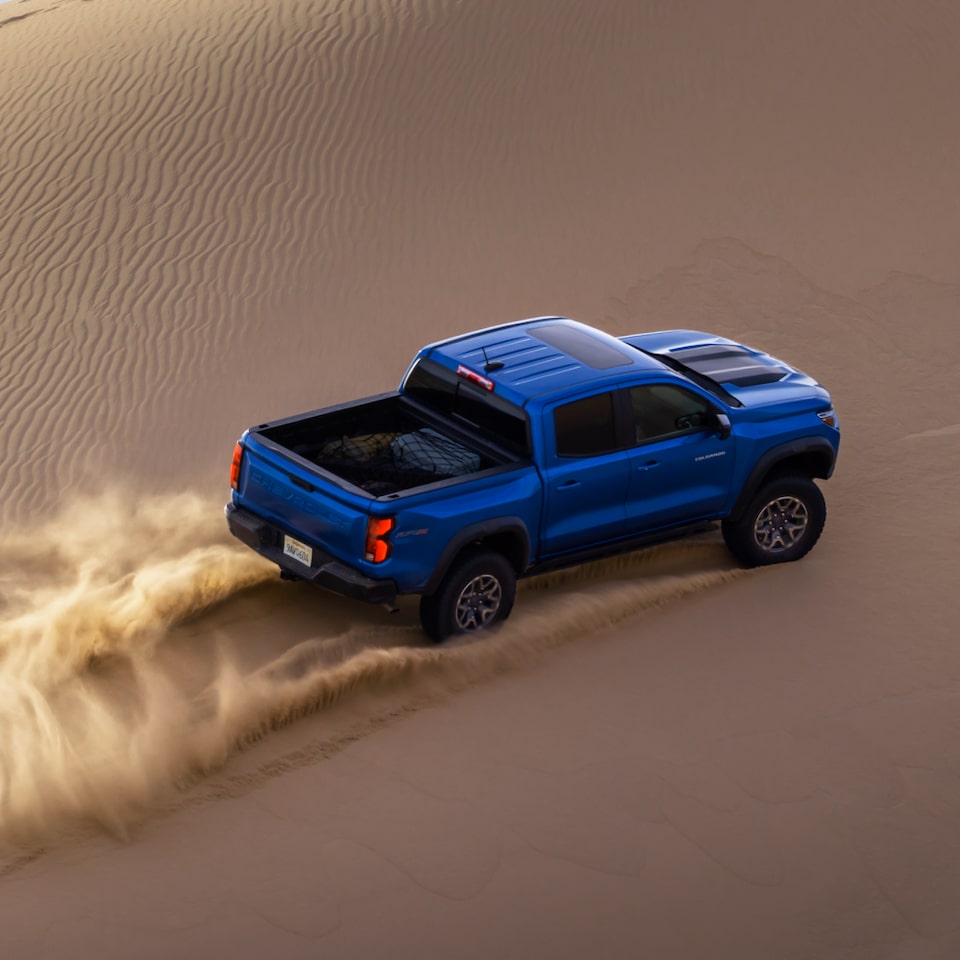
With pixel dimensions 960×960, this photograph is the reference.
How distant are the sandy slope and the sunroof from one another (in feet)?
4.72

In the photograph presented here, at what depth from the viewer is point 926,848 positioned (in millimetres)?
6992

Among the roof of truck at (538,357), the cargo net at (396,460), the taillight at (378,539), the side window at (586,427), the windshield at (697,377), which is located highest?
the roof of truck at (538,357)

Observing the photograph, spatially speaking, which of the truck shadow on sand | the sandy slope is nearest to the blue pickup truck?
the truck shadow on sand

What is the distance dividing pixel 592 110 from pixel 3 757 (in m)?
11.6

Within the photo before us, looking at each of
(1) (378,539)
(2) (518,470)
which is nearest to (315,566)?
(1) (378,539)

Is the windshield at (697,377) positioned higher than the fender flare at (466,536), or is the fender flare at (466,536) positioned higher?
the windshield at (697,377)

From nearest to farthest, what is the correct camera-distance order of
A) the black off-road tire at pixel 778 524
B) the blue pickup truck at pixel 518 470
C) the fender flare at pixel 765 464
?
the blue pickup truck at pixel 518 470, the fender flare at pixel 765 464, the black off-road tire at pixel 778 524

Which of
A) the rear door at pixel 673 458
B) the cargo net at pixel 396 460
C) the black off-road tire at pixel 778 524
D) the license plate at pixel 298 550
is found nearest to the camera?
the license plate at pixel 298 550

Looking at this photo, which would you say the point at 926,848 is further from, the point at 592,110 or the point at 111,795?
the point at 592,110

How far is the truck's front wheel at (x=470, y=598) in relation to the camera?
26.7ft

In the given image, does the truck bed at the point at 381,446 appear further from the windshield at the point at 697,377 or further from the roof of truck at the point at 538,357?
the windshield at the point at 697,377

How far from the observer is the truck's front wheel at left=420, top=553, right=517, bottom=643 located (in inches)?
321

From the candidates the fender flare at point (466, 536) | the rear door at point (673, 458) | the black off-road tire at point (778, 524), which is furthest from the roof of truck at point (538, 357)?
the black off-road tire at point (778, 524)

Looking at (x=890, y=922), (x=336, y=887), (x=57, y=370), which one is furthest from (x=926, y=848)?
(x=57, y=370)
